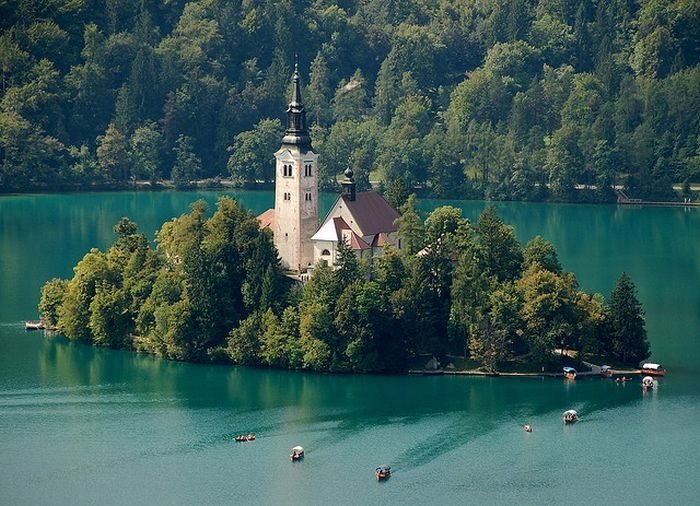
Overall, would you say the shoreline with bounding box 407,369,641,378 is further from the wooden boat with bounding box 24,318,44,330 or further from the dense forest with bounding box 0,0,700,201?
the dense forest with bounding box 0,0,700,201

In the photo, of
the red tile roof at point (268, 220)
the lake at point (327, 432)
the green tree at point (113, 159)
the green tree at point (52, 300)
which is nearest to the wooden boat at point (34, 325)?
the green tree at point (52, 300)

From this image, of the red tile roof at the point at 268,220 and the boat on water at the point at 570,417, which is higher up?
the red tile roof at the point at 268,220

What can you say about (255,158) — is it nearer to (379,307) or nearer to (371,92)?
(371,92)

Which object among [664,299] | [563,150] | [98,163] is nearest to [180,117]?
[98,163]

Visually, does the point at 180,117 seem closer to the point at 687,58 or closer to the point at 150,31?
the point at 150,31

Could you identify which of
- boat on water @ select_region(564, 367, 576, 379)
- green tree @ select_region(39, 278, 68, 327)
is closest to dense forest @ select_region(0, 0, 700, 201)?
green tree @ select_region(39, 278, 68, 327)

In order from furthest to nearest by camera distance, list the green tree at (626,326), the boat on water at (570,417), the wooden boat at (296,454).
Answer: the green tree at (626,326), the boat on water at (570,417), the wooden boat at (296,454)

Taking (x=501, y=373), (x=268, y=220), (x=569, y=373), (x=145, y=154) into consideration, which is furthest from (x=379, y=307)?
(x=145, y=154)

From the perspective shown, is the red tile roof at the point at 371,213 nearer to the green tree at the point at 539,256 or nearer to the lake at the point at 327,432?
the green tree at the point at 539,256
